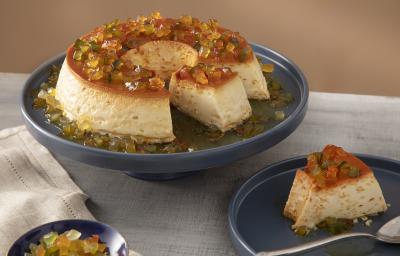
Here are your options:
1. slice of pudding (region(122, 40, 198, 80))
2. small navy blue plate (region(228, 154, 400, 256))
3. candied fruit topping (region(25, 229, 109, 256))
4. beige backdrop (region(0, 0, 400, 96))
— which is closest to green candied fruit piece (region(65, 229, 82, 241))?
candied fruit topping (region(25, 229, 109, 256))

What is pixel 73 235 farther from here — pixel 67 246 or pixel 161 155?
pixel 161 155

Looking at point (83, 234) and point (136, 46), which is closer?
point (83, 234)

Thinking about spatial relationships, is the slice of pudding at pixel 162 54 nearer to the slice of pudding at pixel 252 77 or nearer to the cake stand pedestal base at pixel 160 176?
the slice of pudding at pixel 252 77

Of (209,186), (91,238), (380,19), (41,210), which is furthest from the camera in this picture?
(380,19)

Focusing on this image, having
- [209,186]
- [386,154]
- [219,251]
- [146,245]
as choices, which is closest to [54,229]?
[146,245]

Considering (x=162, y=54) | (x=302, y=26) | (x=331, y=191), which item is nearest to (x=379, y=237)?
(x=331, y=191)

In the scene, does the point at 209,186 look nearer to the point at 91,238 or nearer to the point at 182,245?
the point at 182,245

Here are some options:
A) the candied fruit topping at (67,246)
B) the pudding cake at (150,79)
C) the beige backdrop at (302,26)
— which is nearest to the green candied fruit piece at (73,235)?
the candied fruit topping at (67,246)
